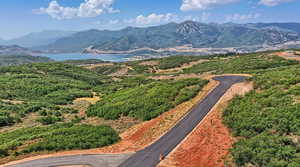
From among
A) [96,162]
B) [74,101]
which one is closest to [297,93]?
[96,162]

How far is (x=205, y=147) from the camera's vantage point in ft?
71.5

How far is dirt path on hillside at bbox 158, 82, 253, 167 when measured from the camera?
19.8 metres

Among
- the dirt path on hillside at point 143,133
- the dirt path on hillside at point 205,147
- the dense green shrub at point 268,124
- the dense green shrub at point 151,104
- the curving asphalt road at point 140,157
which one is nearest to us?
the dense green shrub at point 268,124

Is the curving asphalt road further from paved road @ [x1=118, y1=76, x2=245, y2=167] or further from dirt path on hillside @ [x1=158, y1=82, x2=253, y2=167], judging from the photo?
dirt path on hillside @ [x1=158, y1=82, x2=253, y2=167]

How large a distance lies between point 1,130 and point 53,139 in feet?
46.7

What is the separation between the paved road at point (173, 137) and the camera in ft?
67.8

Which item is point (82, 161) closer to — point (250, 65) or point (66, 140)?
point (66, 140)

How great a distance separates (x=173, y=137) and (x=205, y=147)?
12.3ft

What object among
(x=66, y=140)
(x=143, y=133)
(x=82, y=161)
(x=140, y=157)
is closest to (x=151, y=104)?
(x=143, y=133)

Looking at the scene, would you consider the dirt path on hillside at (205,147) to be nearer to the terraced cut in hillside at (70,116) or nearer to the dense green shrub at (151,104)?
the terraced cut in hillside at (70,116)

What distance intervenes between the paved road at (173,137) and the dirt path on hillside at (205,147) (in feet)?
2.46

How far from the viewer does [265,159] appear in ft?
56.1

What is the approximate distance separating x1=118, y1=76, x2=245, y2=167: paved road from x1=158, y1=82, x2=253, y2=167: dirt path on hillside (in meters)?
0.75

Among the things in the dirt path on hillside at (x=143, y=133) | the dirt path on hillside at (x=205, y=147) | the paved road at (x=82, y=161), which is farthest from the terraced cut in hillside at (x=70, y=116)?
the dirt path on hillside at (x=205, y=147)
